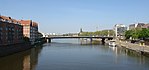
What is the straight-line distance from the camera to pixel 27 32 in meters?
61.0

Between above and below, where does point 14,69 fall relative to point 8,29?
below

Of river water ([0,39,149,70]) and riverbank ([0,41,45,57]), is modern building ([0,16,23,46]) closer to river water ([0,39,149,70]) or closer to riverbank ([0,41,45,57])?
riverbank ([0,41,45,57])

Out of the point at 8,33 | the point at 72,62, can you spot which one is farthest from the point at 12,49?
the point at 72,62

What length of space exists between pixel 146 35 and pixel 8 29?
111ft

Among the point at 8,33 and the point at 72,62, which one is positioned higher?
the point at 8,33

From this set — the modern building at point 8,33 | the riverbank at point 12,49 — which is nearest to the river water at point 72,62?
the riverbank at point 12,49

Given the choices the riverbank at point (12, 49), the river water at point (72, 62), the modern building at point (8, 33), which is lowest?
the river water at point (72, 62)

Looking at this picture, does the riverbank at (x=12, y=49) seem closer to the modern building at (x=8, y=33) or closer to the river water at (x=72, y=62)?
the river water at (x=72, y=62)

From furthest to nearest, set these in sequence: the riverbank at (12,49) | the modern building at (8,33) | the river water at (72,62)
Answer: the modern building at (8,33) < the riverbank at (12,49) < the river water at (72,62)

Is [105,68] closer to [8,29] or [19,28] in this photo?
[8,29]

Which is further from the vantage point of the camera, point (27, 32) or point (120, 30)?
point (120, 30)

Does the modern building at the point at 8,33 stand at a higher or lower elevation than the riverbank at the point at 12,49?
higher

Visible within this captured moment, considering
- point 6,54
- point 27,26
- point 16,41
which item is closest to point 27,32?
point 27,26

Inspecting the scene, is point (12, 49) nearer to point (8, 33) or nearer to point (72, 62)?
point (8, 33)
